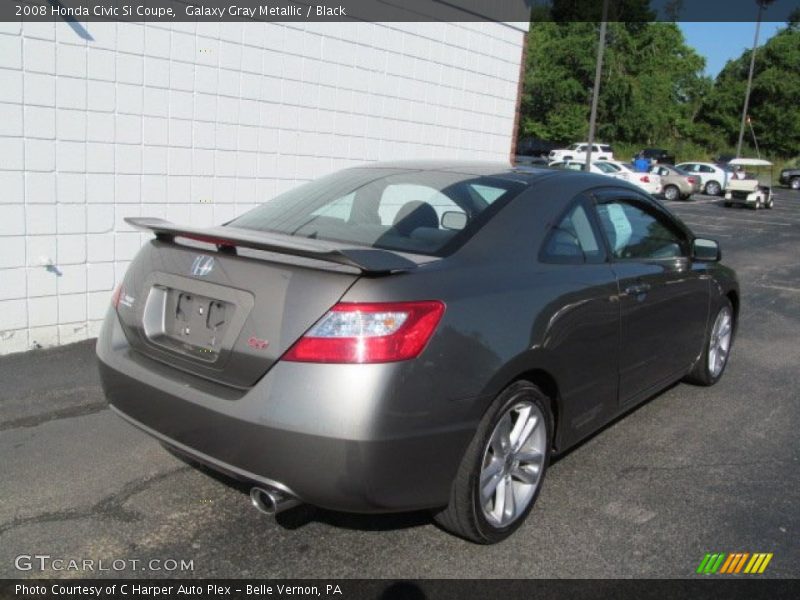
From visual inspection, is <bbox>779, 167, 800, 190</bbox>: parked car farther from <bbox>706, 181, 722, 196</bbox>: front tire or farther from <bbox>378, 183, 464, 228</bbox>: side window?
<bbox>378, 183, 464, 228</bbox>: side window

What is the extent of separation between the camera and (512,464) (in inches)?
120

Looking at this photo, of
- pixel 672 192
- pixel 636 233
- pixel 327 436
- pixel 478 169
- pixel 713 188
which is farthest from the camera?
pixel 713 188

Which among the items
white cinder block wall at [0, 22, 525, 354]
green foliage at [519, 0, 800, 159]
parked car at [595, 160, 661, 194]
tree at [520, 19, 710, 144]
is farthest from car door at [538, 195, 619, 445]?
green foliage at [519, 0, 800, 159]

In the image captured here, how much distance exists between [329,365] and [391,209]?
1.19m

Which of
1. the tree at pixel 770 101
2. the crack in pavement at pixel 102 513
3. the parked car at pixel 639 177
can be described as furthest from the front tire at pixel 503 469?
the tree at pixel 770 101

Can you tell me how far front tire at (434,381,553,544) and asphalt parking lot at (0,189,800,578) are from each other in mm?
124

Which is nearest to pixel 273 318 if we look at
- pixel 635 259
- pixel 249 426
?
pixel 249 426

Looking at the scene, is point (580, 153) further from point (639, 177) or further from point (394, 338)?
point (394, 338)

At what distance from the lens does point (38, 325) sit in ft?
17.6

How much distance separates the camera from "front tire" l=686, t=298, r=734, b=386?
16.5ft

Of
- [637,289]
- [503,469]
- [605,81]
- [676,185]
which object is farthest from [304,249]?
[605,81]

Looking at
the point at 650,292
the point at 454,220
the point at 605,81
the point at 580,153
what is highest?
the point at 605,81

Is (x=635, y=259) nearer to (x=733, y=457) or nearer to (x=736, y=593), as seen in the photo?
(x=733, y=457)

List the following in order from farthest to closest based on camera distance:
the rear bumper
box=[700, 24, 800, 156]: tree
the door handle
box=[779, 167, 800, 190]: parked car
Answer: box=[700, 24, 800, 156]: tree < box=[779, 167, 800, 190]: parked car < the door handle < the rear bumper
